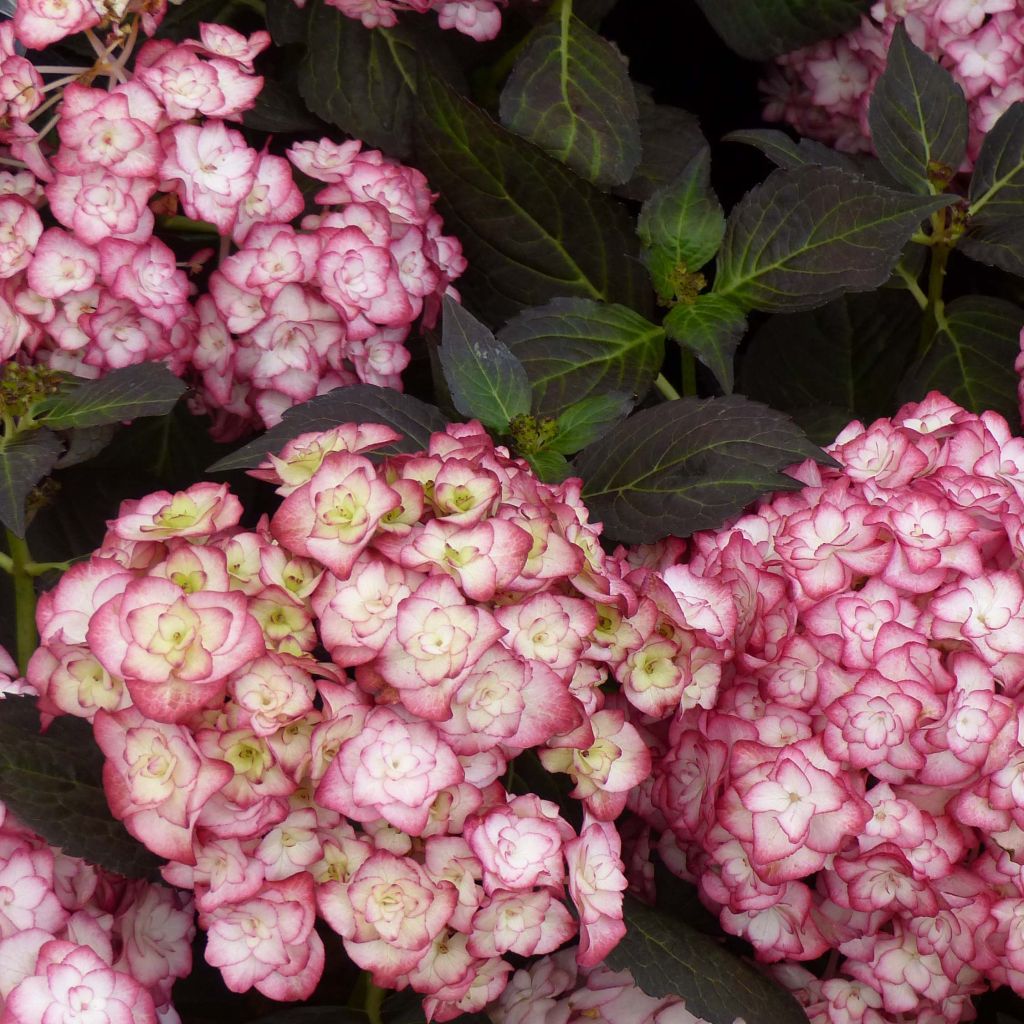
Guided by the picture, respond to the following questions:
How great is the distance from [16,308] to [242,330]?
14 centimetres

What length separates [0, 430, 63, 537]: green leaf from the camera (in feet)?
2.64

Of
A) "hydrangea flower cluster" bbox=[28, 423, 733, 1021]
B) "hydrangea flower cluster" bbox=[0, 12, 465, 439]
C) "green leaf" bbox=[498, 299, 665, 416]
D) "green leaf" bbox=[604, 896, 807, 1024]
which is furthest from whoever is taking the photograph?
"green leaf" bbox=[498, 299, 665, 416]

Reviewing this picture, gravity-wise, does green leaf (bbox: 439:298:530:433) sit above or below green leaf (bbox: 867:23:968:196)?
below

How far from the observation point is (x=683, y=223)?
3.26 ft

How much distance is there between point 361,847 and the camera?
2.19 ft

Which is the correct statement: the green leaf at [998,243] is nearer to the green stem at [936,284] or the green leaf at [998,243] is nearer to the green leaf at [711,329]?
the green stem at [936,284]

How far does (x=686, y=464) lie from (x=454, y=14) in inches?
15.7

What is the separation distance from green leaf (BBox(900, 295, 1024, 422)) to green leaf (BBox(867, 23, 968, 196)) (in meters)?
0.11

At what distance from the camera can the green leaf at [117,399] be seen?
32.5 inches

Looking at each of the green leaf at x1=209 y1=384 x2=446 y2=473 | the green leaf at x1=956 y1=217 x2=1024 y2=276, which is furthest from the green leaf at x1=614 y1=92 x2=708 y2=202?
the green leaf at x1=209 y1=384 x2=446 y2=473

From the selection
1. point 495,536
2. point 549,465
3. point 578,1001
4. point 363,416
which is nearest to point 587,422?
point 549,465

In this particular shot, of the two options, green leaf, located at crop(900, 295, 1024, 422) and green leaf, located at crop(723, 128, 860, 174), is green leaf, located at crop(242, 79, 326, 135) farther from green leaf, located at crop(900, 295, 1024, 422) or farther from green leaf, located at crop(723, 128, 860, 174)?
green leaf, located at crop(900, 295, 1024, 422)

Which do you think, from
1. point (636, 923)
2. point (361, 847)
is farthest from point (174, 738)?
point (636, 923)

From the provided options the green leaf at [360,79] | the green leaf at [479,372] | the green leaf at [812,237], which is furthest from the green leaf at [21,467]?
the green leaf at [812,237]
